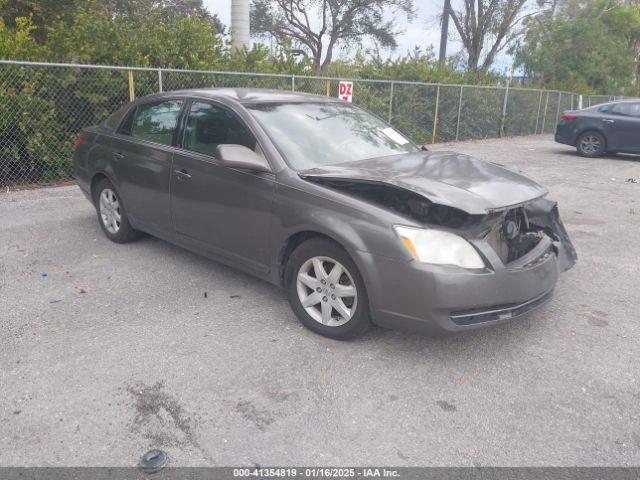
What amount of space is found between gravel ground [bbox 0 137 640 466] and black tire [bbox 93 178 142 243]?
0.53 meters

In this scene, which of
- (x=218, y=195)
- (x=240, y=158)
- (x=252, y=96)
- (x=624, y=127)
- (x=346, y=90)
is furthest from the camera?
(x=624, y=127)

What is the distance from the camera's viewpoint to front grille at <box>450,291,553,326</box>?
3.33 meters

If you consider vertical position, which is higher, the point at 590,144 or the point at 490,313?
the point at 590,144

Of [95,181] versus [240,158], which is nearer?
[240,158]

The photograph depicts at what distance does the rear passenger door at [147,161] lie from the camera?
4859mm

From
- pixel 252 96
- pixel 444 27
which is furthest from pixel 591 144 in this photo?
pixel 252 96

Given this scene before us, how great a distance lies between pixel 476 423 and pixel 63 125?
26.1 ft

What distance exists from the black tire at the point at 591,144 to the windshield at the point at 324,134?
10906 millimetres

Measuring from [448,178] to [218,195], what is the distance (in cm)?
175

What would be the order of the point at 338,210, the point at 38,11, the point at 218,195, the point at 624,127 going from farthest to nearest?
the point at 624,127
the point at 38,11
the point at 218,195
the point at 338,210

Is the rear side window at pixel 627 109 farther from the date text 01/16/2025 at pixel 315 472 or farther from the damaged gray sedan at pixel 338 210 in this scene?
the date text 01/16/2025 at pixel 315 472

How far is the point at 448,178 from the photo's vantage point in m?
3.81

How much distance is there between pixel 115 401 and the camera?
302 cm

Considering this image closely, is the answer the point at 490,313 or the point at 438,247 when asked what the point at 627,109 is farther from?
the point at 438,247
